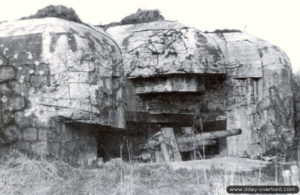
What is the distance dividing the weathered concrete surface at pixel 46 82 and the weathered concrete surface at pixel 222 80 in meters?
0.70

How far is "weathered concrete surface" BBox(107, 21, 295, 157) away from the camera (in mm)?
6023

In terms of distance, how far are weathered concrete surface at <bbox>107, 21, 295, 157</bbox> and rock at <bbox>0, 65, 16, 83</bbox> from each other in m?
1.43

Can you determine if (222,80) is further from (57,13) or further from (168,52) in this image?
(57,13)

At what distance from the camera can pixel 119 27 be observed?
21.9 ft

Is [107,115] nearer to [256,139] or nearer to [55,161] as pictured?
[55,161]

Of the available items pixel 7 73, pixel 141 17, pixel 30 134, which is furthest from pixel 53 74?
pixel 141 17

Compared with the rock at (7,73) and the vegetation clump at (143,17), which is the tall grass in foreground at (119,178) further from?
the vegetation clump at (143,17)

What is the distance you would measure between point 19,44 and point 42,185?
1.83m

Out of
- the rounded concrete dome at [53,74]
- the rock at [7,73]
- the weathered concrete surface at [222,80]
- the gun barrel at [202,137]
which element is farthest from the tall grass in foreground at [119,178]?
the weathered concrete surface at [222,80]

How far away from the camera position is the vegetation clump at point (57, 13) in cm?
598

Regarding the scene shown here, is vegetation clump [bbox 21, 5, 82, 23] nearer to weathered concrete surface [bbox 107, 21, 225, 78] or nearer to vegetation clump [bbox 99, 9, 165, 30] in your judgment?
weathered concrete surface [bbox 107, 21, 225, 78]

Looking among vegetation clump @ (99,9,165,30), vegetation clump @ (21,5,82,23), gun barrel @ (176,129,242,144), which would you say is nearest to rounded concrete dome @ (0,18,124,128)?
vegetation clump @ (21,5,82,23)

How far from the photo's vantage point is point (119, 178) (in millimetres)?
4324

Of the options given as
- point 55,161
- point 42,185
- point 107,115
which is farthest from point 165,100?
point 42,185
